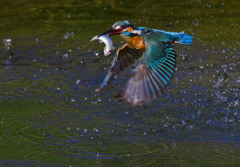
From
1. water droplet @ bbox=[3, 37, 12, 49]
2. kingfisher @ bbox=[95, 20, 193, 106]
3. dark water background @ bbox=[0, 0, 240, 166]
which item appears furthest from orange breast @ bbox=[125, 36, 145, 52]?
water droplet @ bbox=[3, 37, 12, 49]

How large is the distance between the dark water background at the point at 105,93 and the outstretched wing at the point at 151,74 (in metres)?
0.48

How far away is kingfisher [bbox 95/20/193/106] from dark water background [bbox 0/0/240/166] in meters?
0.48

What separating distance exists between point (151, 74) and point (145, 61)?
0.16 metres

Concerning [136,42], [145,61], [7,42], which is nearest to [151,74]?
[145,61]

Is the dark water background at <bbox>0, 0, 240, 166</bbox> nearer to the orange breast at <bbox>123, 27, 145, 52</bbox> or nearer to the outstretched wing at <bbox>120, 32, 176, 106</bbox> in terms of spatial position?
the outstretched wing at <bbox>120, 32, 176, 106</bbox>

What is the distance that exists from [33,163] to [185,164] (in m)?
1.08

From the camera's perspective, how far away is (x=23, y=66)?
20.1 feet

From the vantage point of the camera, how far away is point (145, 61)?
159 inches

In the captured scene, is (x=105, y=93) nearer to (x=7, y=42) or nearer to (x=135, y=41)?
(x=135, y=41)

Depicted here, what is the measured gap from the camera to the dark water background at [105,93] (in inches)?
157

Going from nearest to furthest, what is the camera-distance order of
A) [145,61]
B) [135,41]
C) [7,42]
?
[145,61], [135,41], [7,42]

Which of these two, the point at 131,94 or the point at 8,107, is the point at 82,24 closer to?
the point at 8,107

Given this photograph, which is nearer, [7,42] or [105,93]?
[105,93]

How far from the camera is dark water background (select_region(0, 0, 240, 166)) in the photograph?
4.00 meters
